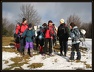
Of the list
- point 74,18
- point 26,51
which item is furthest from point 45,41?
point 74,18

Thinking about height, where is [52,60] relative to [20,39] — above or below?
below

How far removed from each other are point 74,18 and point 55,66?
16.0 meters

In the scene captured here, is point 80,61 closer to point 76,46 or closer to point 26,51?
point 76,46

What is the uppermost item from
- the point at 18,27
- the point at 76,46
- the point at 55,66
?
the point at 18,27

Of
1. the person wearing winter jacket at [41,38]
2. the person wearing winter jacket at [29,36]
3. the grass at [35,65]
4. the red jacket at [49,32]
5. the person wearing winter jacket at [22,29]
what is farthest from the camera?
the person wearing winter jacket at [41,38]

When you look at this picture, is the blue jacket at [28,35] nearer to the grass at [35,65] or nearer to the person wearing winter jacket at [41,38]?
the person wearing winter jacket at [41,38]

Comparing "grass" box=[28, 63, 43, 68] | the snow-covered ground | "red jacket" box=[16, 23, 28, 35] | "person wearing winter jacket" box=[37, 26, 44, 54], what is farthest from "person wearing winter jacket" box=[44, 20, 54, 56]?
"grass" box=[28, 63, 43, 68]

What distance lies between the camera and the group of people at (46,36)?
11.8 meters

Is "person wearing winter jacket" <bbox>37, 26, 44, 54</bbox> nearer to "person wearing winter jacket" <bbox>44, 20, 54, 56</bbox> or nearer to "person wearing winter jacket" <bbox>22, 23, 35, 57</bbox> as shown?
"person wearing winter jacket" <bbox>44, 20, 54, 56</bbox>

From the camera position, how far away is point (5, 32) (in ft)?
96.7

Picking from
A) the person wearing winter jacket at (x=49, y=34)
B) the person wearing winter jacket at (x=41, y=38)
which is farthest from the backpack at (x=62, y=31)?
the person wearing winter jacket at (x=41, y=38)

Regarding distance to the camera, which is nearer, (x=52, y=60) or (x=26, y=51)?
(x=52, y=60)

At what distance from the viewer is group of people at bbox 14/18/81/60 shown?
11750 mm

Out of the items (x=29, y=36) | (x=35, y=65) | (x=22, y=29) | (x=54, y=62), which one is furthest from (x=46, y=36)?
(x=35, y=65)
